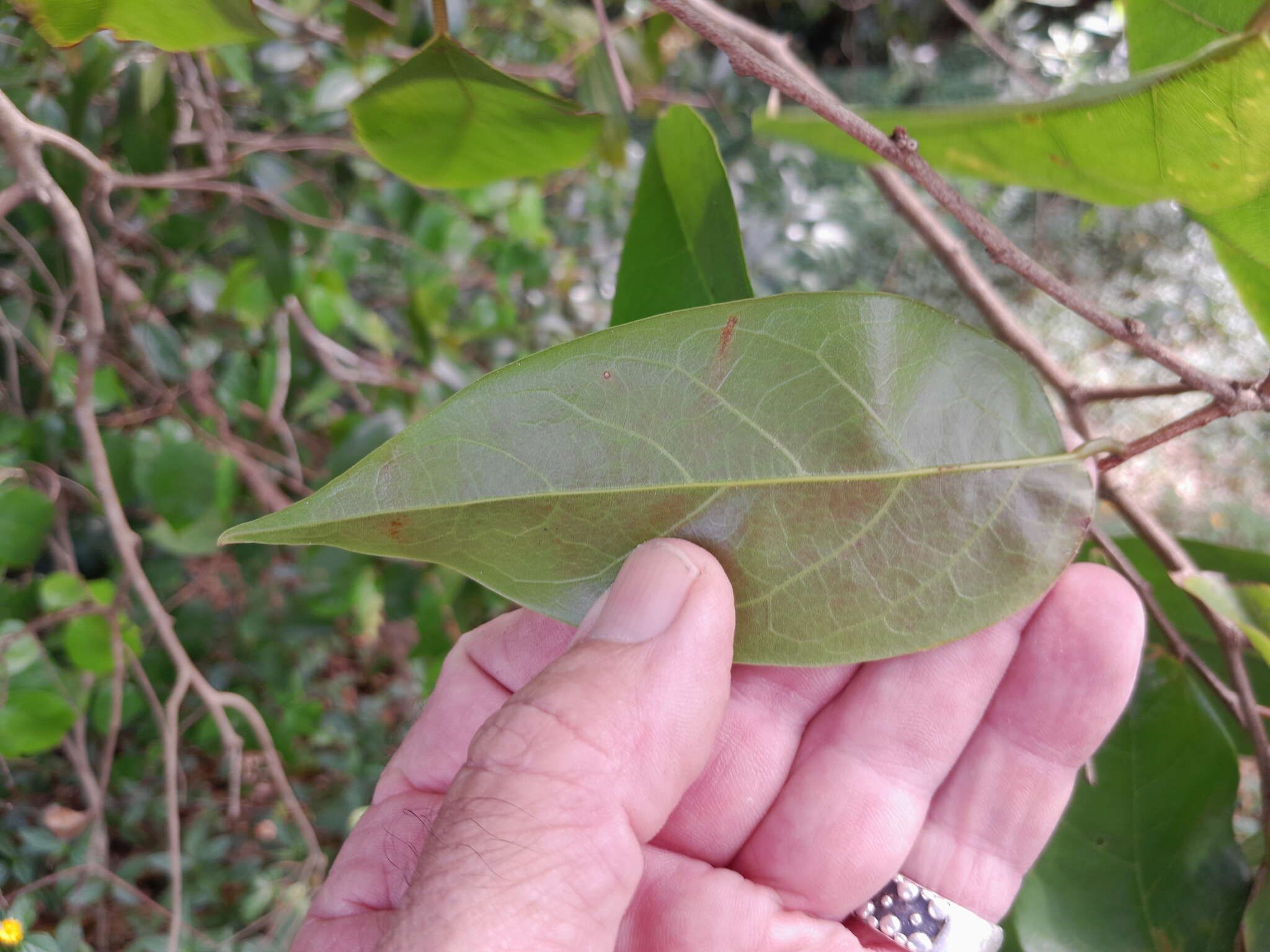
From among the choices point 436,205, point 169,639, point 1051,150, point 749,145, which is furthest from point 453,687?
point 749,145

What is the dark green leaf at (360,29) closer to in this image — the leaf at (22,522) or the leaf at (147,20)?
the leaf at (147,20)

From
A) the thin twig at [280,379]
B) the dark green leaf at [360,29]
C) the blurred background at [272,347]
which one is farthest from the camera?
the thin twig at [280,379]

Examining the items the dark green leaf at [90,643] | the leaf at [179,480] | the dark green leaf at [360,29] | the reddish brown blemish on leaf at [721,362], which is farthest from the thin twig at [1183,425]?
the dark green leaf at [90,643]

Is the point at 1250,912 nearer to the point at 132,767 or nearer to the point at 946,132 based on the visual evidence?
the point at 946,132

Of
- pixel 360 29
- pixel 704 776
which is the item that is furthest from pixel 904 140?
pixel 360 29

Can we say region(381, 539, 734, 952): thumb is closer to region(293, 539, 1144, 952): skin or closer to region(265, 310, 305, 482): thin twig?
region(293, 539, 1144, 952): skin

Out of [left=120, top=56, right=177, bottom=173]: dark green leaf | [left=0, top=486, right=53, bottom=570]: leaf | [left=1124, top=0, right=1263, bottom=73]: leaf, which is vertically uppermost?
[left=1124, top=0, right=1263, bottom=73]: leaf

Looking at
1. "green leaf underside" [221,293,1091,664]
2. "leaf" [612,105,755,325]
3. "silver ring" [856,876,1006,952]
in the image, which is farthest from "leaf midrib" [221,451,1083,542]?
"silver ring" [856,876,1006,952]
